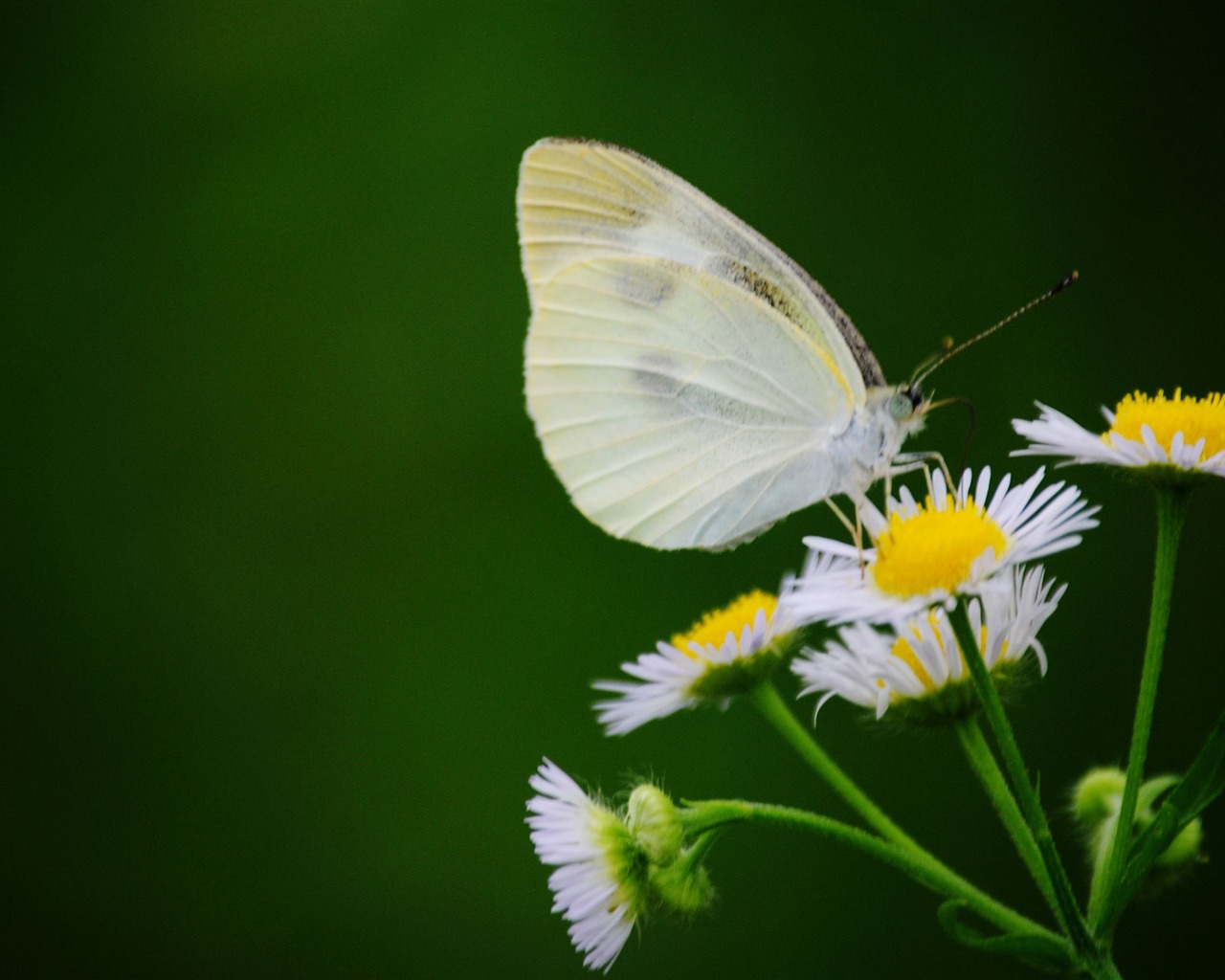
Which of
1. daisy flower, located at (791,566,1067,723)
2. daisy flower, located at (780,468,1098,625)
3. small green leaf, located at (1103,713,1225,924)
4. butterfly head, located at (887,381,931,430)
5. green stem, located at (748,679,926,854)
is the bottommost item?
small green leaf, located at (1103,713,1225,924)

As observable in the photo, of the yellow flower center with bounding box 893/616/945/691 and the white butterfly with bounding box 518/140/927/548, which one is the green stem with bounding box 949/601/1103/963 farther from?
the white butterfly with bounding box 518/140/927/548

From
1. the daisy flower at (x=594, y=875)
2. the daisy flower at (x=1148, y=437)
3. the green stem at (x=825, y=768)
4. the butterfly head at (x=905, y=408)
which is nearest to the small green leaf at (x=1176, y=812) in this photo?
the green stem at (x=825, y=768)

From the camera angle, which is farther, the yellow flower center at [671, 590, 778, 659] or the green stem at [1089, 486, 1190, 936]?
the yellow flower center at [671, 590, 778, 659]

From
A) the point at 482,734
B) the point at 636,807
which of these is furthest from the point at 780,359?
the point at 482,734

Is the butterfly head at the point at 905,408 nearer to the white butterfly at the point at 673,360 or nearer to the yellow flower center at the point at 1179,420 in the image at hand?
the white butterfly at the point at 673,360

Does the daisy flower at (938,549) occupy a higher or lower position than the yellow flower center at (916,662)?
higher

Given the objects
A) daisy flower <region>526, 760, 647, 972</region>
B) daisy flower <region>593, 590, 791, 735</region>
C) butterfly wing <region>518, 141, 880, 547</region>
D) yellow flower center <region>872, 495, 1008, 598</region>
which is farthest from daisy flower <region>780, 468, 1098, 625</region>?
butterfly wing <region>518, 141, 880, 547</region>
